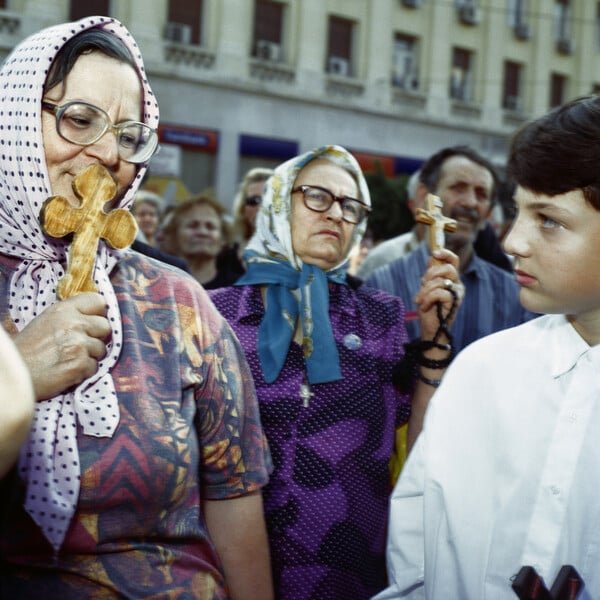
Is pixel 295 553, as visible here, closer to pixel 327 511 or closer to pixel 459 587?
pixel 327 511

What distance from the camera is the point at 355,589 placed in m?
2.90

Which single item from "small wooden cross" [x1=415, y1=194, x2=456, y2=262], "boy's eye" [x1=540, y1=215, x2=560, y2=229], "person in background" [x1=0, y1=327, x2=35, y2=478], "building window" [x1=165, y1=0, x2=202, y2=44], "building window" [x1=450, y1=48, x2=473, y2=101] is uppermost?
"building window" [x1=450, y1=48, x2=473, y2=101]

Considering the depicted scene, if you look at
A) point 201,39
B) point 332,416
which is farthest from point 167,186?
point 332,416

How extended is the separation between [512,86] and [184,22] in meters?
11.0

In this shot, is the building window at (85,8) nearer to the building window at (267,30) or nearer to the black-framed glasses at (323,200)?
the building window at (267,30)

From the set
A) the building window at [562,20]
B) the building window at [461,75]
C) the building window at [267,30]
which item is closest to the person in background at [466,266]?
the building window at [267,30]

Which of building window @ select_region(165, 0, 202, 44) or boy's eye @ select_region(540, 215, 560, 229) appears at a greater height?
building window @ select_region(165, 0, 202, 44)

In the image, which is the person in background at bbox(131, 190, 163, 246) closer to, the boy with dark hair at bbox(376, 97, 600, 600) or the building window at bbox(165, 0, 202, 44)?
the boy with dark hair at bbox(376, 97, 600, 600)

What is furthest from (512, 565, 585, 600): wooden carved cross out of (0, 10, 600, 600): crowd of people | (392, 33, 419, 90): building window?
(392, 33, 419, 90): building window

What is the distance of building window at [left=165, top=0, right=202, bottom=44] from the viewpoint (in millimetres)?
19625

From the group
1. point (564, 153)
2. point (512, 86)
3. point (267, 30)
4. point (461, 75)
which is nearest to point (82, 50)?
point (564, 153)

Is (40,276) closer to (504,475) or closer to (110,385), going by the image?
(110,385)

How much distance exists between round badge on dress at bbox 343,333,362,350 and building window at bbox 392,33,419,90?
21239 millimetres

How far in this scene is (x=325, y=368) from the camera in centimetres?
304
